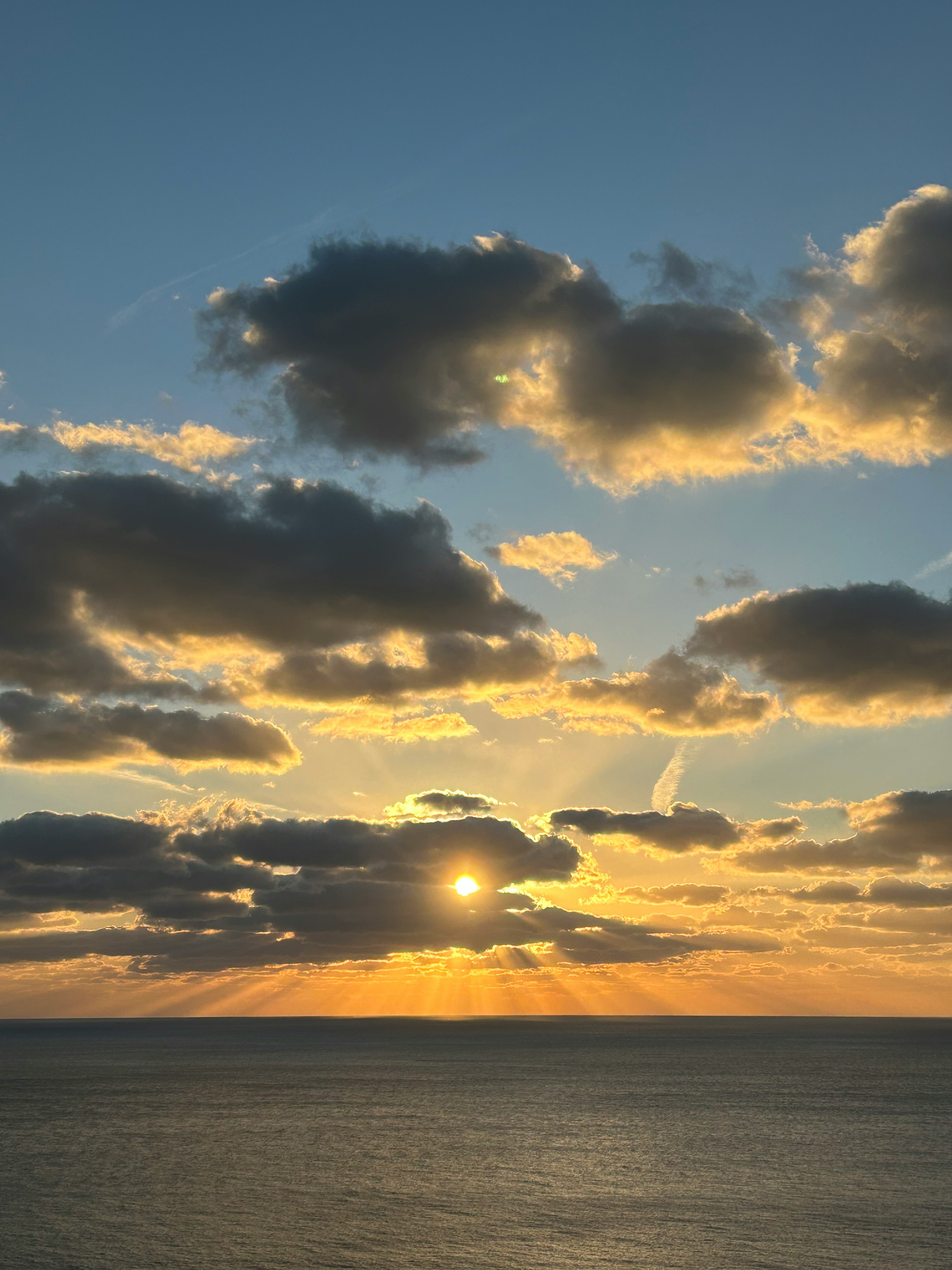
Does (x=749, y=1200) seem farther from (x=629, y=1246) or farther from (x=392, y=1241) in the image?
(x=392, y=1241)

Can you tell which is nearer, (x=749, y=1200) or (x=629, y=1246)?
(x=629, y=1246)

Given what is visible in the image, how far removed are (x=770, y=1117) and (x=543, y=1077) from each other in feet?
236

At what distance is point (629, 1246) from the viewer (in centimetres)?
6009

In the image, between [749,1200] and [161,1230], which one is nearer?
[161,1230]

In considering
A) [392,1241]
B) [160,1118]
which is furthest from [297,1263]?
[160,1118]

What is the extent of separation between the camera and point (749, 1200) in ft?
246

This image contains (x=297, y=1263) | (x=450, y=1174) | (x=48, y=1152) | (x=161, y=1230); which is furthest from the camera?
(x=48, y=1152)

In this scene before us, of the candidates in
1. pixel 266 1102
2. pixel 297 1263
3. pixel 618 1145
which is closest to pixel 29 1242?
pixel 297 1263

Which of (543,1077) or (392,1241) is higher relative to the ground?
(392,1241)

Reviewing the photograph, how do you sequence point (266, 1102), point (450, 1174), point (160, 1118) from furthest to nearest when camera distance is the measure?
point (266, 1102) → point (160, 1118) → point (450, 1174)

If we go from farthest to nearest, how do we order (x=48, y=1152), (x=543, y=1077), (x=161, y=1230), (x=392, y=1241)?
(x=543, y=1077) → (x=48, y=1152) → (x=161, y=1230) → (x=392, y=1241)

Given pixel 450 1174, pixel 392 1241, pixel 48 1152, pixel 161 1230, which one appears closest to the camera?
pixel 392 1241

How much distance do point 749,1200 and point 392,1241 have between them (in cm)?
2714

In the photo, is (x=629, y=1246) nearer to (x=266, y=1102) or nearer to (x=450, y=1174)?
(x=450, y=1174)
